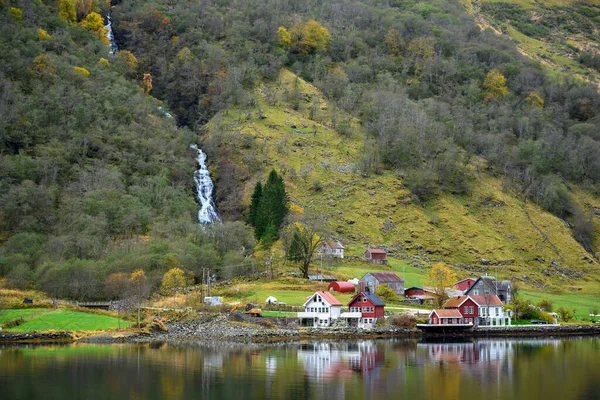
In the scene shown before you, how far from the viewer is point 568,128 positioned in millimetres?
193250

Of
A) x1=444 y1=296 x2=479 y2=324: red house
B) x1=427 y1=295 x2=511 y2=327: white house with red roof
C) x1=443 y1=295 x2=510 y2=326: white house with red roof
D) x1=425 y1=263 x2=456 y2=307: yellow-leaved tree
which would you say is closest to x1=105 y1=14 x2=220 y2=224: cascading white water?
x1=425 y1=263 x2=456 y2=307: yellow-leaved tree

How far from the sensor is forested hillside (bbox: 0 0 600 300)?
118375 millimetres

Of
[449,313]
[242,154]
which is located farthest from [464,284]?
[242,154]

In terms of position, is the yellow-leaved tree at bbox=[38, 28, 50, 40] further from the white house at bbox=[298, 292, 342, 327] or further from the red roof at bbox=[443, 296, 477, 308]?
the red roof at bbox=[443, 296, 477, 308]

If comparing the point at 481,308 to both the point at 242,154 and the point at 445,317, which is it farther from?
the point at 242,154

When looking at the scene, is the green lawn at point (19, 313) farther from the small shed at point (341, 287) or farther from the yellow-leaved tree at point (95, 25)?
the yellow-leaved tree at point (95, 25)

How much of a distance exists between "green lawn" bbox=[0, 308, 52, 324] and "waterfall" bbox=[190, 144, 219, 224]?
48.6 m

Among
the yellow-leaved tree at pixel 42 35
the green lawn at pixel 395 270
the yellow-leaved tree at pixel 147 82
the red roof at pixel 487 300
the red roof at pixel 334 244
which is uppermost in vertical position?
the yellow-leaved tree at pixel 42 35

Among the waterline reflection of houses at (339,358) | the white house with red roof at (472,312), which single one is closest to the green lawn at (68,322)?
the waterline reflection of houses at (339,358)

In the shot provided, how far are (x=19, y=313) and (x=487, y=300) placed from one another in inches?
2239

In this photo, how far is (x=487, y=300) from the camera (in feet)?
339

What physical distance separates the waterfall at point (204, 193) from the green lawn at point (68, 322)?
4749 centimetres

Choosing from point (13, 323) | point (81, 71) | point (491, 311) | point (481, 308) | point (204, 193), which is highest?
point (81, 71)

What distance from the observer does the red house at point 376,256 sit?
126875mm
